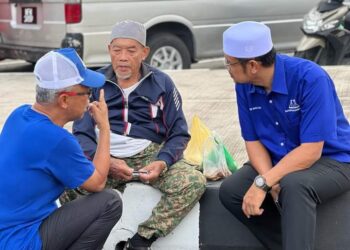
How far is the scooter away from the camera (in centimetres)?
823

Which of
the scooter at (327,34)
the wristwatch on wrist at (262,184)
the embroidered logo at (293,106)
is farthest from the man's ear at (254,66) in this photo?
the scooter at (327,34)

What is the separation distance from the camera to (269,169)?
3.60m

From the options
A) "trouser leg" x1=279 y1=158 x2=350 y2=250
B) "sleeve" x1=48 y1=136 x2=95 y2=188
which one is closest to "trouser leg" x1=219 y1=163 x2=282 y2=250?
"trouser leg" x1=279 y1=158 x2=350 y2=250

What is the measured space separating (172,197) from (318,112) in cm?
95

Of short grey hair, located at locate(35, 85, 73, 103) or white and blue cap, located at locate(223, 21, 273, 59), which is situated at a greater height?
white and blue cap, located at locate(223, 21, 273, 59)

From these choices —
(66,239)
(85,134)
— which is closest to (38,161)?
(66,239)

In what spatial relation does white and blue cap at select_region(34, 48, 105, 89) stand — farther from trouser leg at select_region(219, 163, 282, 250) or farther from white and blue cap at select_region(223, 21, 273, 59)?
trouser leg at select_region(219, 163, 282, 250)

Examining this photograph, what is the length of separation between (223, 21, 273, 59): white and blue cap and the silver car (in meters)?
5.22

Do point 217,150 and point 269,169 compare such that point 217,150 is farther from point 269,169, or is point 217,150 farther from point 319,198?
point 319,198

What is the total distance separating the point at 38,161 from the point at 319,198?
4.49ft

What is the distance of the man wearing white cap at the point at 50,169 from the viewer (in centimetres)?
311

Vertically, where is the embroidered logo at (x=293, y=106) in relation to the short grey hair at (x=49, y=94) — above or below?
below

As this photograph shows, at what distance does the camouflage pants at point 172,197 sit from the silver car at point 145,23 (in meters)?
4.85

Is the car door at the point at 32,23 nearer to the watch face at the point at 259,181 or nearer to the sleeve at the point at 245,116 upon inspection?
the sleeve at the point at 245,116
